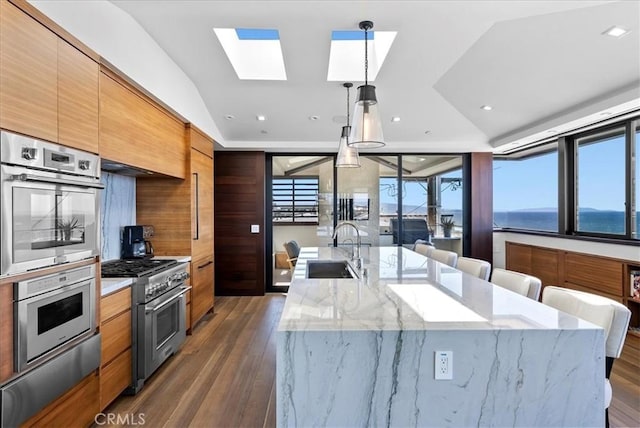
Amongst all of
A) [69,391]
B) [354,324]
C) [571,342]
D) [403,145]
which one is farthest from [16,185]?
[403,145]

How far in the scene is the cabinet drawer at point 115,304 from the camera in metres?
2.18

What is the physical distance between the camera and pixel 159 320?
2.80 meters

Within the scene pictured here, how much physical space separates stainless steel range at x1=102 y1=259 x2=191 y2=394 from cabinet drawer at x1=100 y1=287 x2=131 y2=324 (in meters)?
0.06

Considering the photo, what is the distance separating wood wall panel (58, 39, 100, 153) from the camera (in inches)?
70.5

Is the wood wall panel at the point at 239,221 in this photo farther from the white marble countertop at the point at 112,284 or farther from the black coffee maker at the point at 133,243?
the white marble countertop at the point at 112,284

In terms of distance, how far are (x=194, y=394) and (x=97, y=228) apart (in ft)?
4.53

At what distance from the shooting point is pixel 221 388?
260 centimetres

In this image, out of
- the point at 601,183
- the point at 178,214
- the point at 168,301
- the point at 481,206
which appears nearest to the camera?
the point at 168,301

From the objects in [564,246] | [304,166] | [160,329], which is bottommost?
[160,329]

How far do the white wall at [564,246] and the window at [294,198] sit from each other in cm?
323

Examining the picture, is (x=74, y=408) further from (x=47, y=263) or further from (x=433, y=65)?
(x=433, y=65)

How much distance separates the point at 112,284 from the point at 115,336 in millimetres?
360

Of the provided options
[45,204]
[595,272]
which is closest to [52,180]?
[45,204]

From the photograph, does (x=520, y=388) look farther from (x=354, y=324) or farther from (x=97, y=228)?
(x=97, y=228)
